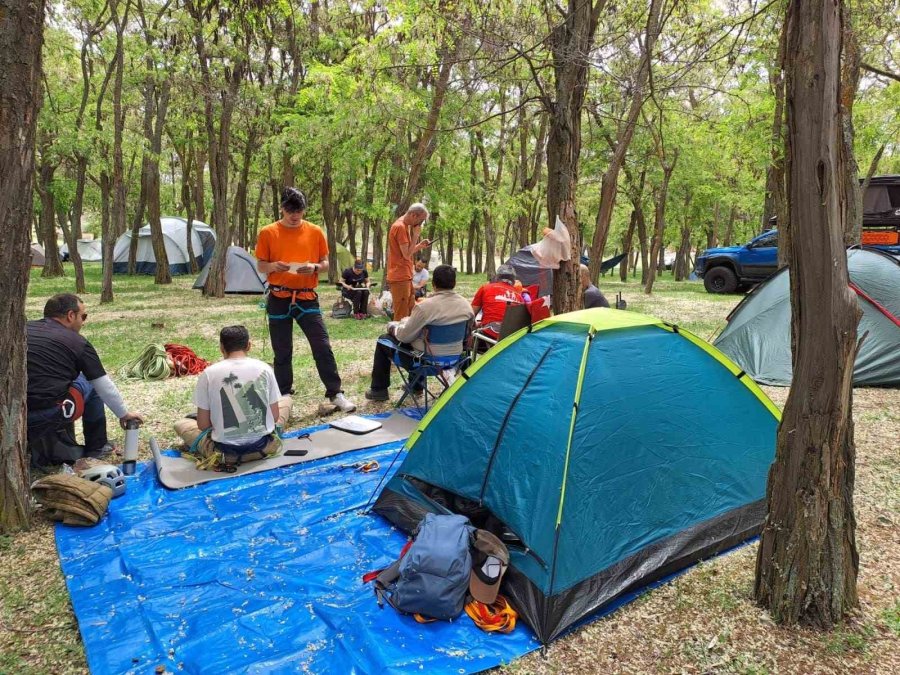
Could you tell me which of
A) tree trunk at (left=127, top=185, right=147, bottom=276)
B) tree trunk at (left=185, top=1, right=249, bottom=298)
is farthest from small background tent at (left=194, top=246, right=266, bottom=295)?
tree trunk at (left=127, top=185, right=147, bottom=276)

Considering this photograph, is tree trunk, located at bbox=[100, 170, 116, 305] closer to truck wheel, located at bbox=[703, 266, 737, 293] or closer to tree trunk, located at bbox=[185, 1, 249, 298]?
tree trunk, located at bbox=[185, 1, 249, 298]

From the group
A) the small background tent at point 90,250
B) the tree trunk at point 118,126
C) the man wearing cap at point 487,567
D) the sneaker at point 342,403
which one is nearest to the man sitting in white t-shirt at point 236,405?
the sneaker at point 342,403

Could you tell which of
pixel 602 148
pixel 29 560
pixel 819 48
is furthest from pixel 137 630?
pixel 602 148

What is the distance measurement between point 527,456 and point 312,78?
Answer: 11.2 metres

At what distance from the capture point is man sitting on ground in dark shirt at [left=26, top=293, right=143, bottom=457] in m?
4.03

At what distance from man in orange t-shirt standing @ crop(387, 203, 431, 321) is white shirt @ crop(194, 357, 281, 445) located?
3.63 meters

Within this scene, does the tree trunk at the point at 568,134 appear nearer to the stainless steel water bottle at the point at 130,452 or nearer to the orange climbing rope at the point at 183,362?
the stainless steel water bottle at the point at 130,452

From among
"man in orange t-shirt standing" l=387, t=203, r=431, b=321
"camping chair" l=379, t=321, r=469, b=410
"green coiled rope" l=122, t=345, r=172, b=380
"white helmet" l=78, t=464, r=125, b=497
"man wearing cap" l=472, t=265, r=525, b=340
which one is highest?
"man in orange t-shirt standing" l=387, t=203, r=431, b=321

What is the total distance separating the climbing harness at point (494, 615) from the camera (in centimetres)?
269

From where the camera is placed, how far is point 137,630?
2672 mm

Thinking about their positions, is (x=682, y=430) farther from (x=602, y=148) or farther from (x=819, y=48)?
(x=602, y=148)

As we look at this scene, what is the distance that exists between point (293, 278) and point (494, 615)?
3732 mm

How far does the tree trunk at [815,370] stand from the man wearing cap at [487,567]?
114 cm

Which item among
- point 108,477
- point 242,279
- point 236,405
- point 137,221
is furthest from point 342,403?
point 137,221
